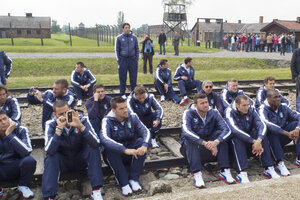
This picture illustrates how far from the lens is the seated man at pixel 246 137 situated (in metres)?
4.69

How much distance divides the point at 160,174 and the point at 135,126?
3.15ft

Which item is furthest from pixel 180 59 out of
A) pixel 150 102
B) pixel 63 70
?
pixel 150 102

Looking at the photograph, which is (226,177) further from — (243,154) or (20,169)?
(20,169)

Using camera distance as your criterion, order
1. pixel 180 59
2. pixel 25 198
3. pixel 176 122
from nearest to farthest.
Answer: pixel 25 198
pixel 176 122
pixel 180 59

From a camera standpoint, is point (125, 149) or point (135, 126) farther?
point (135, 126)

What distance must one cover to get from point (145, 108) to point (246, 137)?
2.25 metres

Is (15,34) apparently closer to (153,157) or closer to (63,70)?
(63,70)

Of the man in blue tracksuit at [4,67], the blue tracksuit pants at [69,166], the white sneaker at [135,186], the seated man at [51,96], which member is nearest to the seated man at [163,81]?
the seated man at [51,96]

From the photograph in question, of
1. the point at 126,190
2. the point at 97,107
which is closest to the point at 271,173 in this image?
the point at 126,190

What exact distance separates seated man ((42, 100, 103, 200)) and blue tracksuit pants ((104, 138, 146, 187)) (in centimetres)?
24

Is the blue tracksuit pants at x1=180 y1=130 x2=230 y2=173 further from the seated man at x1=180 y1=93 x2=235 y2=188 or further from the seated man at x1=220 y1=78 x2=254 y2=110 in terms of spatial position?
the seated man at x1=220 y1=78 x2=254 y2=110

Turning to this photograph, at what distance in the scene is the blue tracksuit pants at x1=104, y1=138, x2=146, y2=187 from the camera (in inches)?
170

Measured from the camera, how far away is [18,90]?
1010cm

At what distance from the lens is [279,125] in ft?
17.7
